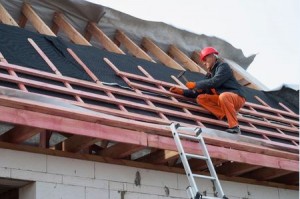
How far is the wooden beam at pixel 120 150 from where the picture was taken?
17.9 feet

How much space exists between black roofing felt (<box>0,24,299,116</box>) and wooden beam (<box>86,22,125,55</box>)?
28.8 inches

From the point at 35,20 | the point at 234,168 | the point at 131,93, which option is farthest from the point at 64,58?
the point at 234,168

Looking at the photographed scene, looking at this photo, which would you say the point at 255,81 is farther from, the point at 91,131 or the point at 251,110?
the point at 91,131

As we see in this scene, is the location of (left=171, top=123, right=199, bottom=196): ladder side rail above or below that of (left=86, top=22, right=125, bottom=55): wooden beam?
below

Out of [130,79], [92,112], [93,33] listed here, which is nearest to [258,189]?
[130,79]

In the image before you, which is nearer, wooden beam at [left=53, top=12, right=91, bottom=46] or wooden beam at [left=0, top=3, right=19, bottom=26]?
wooden beam at [left=0, top=3, right=19, bottom=26]

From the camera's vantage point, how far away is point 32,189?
16.6ft

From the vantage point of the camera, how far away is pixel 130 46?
871 cm

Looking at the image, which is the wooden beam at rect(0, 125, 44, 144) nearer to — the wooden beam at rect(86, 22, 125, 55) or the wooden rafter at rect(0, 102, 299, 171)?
the wooden rafter at rect(0, 102, 299, 171)

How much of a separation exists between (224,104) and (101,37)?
256 cm

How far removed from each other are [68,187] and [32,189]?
0.32 meters

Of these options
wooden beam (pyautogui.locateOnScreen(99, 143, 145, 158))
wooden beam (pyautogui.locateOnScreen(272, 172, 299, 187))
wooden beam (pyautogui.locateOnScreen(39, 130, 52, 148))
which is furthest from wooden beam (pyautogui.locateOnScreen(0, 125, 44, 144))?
wooden beam (pyautogui.locateOnScreen(272, 172, 299, 187))

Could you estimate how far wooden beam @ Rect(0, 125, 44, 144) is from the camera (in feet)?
16.2

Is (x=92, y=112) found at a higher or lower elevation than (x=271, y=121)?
lower
